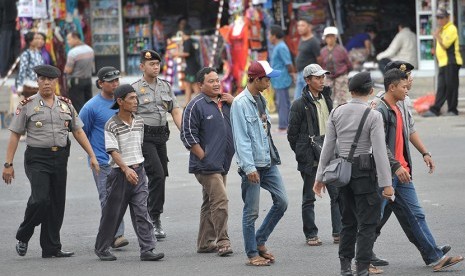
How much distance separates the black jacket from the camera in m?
10.8

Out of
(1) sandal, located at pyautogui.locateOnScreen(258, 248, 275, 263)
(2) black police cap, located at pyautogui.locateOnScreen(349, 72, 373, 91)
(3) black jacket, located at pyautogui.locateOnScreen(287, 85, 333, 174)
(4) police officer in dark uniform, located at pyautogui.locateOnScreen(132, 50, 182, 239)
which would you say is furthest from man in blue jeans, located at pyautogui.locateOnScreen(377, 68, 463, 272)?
(4) police officer in dark uniform, located at pyautogui.locateOnScreen(132, 50, 182, 239)

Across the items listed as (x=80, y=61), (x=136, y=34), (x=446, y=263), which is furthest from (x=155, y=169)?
(x=136, y=34)

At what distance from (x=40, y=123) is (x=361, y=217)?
3177mm

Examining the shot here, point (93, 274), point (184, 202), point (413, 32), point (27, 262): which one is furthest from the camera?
point (413, 32)

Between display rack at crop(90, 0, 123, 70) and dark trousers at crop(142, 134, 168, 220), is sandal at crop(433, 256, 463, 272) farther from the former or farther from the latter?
display rack at crop(90, 0, 123, 70)

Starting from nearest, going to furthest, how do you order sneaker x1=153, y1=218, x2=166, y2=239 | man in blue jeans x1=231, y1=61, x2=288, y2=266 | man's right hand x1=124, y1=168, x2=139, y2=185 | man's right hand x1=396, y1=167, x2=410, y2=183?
man's right hand x1=396, y1=167, x2=410, y2=183 → man in blue jeans x1=231, y1=61, x2=288, y2=266 → man's right hand x1=124, y1=168, x2=139, y2=185 → sneaker x1=153, y1=218, x2=166, y2=239

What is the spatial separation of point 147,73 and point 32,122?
1415 millimetres

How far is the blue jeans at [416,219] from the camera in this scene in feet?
31.0

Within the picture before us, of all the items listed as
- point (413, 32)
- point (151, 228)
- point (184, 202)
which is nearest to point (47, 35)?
point (413, 32)

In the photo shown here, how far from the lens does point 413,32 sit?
78.6ft

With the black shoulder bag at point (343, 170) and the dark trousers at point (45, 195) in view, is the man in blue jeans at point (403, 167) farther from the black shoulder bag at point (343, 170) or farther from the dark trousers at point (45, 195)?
the dark trousers at point (45, 195)

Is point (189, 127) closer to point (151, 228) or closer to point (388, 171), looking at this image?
point (151, 228)

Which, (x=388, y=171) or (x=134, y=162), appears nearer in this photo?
(x=388, y=171)

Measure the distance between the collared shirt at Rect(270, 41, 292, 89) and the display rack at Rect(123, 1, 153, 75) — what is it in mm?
5938
